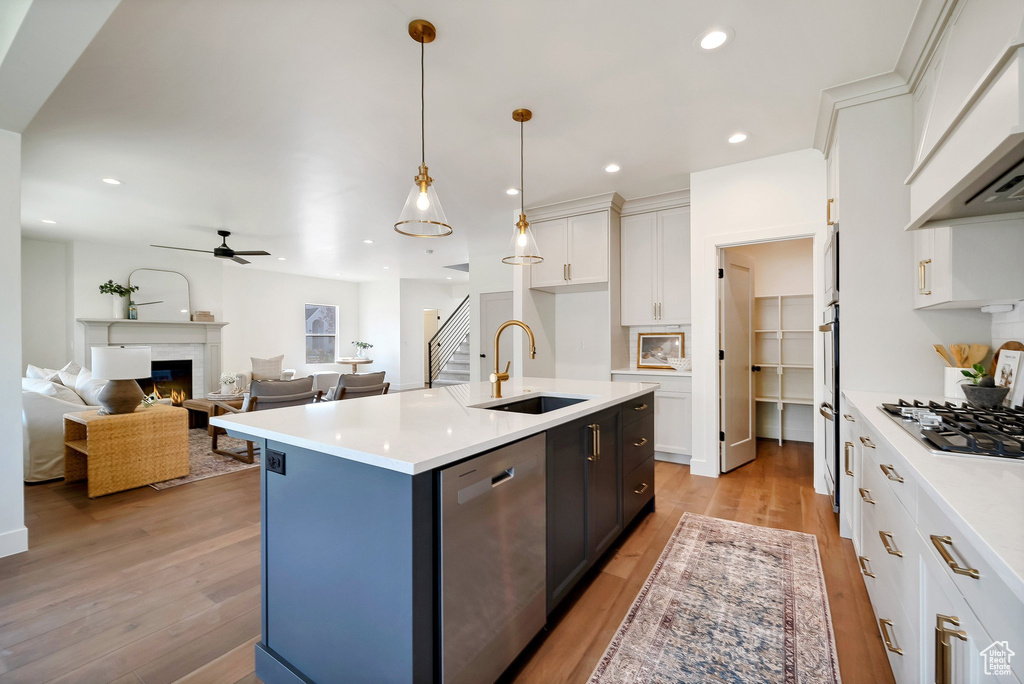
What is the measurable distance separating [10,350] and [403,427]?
103 inches

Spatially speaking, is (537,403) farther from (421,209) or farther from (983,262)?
(983,262)

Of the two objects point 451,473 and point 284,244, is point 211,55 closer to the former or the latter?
point 451,473

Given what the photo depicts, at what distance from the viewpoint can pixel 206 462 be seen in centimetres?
431

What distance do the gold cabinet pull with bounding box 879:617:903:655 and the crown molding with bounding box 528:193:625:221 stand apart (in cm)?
374

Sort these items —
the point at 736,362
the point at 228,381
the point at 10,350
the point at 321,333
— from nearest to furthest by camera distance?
the point at 10,350
the point at 736,362
the point at 228,381
the point at 321,333

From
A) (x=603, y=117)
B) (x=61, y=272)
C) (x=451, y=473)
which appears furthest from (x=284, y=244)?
(x=451, y=473)

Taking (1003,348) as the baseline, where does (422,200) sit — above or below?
above

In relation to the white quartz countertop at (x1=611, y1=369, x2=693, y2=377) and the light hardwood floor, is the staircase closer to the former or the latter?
the white quartz countertop at (x1=611, y1=369, x2=693, y2=377)

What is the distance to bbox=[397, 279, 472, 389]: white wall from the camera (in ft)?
33.3

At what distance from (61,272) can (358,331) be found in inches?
207

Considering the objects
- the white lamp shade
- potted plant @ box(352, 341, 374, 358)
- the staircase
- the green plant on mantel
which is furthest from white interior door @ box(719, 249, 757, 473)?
potted plant @ box(352, 341, 374, 358)

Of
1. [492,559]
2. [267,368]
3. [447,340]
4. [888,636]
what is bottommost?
[888,636]

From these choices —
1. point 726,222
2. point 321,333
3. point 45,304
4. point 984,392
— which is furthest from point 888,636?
point 321,333

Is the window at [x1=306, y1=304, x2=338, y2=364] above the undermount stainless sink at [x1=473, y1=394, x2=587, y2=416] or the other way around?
above
